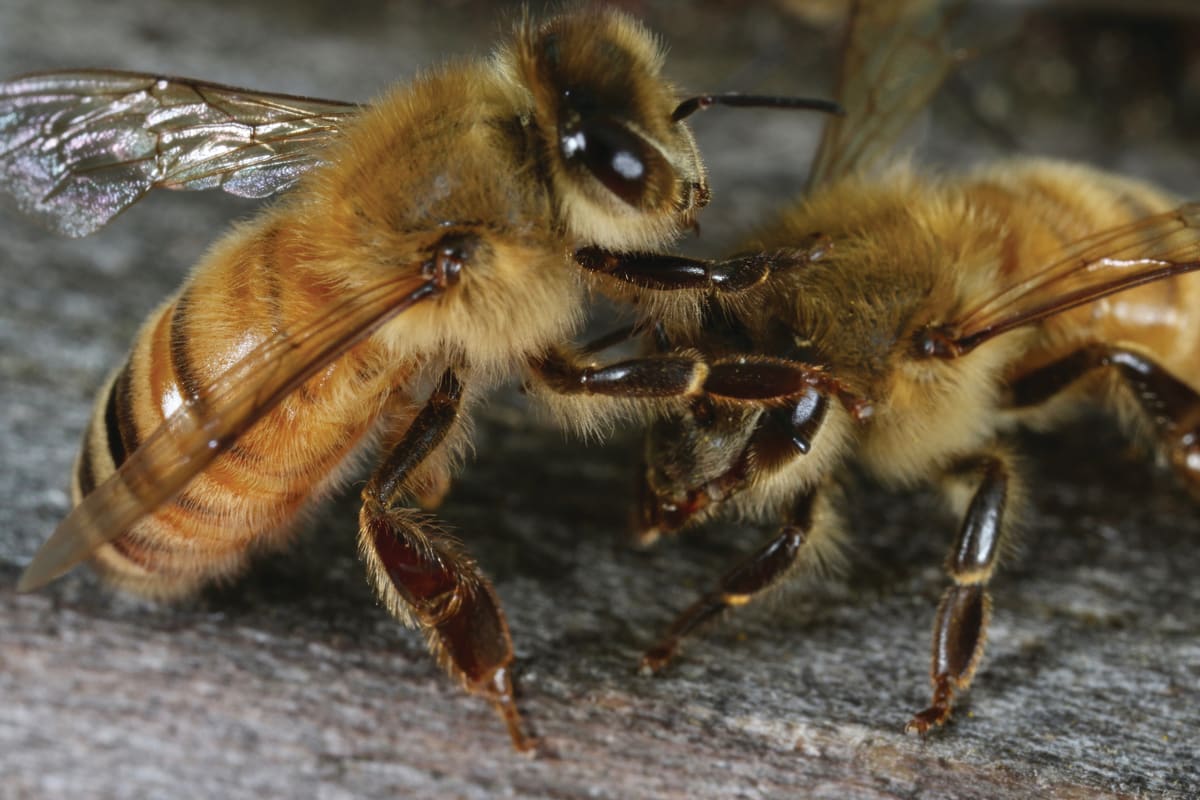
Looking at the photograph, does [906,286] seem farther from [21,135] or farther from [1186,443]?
[21,135]

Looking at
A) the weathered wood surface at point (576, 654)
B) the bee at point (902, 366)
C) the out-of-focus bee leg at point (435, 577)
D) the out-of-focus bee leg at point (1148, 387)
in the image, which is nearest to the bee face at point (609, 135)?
the bee at point (902, 366)

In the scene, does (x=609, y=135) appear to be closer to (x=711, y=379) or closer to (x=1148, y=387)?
(x=711, y=379)

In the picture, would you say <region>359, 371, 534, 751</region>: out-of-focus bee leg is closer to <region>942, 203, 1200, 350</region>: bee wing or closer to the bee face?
the bee face

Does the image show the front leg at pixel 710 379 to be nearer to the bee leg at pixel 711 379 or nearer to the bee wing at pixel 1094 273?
the bee leg at pixel 711 379

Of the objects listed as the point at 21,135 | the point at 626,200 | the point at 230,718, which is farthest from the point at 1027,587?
the point at 21,135

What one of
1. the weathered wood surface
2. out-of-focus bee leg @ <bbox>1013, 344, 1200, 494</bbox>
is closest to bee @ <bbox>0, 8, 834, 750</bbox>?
the weathered wood surface
